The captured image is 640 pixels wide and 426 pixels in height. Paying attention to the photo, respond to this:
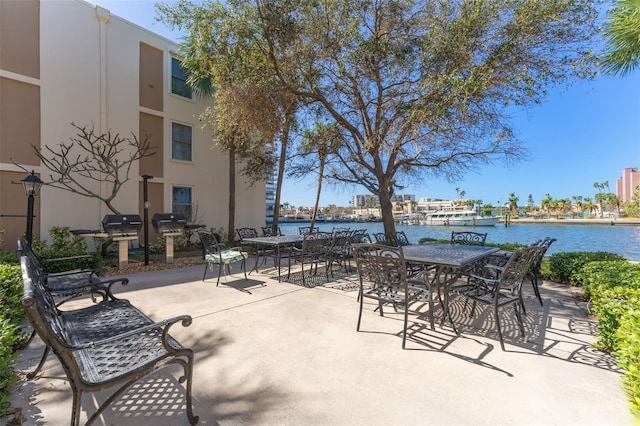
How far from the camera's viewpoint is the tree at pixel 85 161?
7.73 metres

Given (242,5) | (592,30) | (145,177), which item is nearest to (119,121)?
(145,177)

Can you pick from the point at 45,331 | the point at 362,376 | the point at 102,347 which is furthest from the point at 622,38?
the point at 102,347

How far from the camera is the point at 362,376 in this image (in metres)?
2.30

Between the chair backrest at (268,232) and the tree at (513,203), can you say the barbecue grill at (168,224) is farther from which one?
the tree at (513,203)

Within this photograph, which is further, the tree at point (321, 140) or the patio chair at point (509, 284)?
the tree at point (321, 140)

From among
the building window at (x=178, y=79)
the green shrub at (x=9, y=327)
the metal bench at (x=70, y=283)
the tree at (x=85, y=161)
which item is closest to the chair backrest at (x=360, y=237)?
the metal bench at (x=70, y=283)

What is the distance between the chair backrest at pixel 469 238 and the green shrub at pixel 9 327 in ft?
23.1

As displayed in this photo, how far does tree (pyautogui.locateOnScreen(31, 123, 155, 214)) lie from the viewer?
773cm

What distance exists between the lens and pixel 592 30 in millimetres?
5508

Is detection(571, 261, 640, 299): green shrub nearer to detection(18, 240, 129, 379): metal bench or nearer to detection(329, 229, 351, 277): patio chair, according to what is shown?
detection(329, 229, 351, 277): patio chair

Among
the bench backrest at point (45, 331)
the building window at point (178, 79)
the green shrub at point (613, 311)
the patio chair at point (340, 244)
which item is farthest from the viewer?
the building window at point (178, 79)

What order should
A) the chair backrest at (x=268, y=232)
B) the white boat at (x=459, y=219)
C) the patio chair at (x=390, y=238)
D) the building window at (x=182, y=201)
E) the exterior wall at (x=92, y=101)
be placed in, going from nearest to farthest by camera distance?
the patio chair at (x=390, y=238), the exterior wall at (x=92, y=101), the chair backrest at (x=268, y=232), the building window at (x=182, y=201), the white boat at (x=459, y=219)

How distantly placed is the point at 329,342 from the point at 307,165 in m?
7.37

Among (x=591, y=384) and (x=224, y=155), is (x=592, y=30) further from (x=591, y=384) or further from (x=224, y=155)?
(x=224, y=155)
